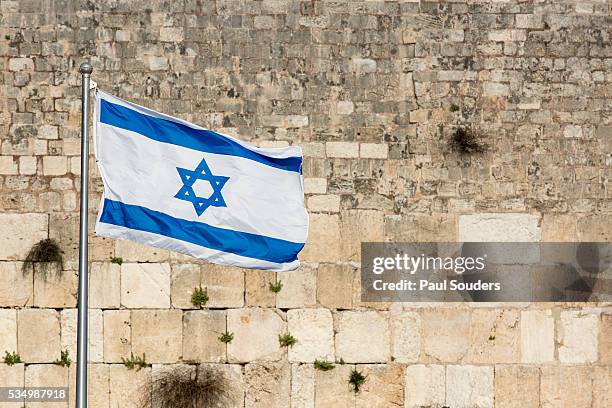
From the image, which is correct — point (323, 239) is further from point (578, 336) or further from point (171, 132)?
point (171, 132)

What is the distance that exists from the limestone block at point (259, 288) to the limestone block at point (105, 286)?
110 centimetres

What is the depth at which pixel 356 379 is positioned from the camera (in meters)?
9.09

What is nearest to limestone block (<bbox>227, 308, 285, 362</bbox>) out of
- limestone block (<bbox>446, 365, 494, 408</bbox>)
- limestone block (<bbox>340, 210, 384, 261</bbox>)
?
limestone block (<bbox>340, 210, 384, 261</bbox>)

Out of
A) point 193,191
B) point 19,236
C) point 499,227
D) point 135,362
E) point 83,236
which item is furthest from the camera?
point 499,227

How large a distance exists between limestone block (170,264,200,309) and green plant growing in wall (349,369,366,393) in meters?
1.46

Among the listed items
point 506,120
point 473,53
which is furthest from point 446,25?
point 506,120

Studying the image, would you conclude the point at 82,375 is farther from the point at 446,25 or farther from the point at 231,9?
the point at 446,25

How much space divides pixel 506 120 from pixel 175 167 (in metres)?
3.53

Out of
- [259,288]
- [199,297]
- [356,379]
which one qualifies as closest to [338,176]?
[259,288]

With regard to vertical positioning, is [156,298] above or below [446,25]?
below

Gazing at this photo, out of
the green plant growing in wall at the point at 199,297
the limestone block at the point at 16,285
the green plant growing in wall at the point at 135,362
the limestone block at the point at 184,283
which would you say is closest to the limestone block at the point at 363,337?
the green plant growing in wall at the point at 199,297

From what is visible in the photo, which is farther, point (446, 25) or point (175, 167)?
point (446, 25)

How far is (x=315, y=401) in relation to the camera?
9.09m

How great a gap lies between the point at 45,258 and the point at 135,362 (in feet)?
3.85
